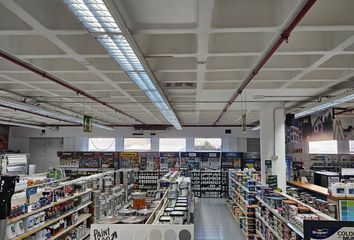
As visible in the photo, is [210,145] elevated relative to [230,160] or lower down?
elevated

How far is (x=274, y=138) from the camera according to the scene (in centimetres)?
918

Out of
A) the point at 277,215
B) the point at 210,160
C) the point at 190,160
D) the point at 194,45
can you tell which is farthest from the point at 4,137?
the point at 194,45

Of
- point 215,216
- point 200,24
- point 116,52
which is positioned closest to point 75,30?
point 116,52

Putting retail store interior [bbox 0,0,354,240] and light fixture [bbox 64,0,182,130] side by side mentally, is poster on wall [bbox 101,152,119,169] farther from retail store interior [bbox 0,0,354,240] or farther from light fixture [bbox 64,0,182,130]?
light fixture [bbox 64,0,182,130]

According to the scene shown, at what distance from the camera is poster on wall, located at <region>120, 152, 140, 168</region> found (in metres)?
19.1

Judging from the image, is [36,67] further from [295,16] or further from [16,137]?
[16,137]

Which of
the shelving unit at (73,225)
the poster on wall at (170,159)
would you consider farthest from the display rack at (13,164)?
the poster on wall at (170,159)

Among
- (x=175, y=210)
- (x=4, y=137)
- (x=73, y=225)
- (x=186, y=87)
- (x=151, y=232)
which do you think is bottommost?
(x=73, y=225)

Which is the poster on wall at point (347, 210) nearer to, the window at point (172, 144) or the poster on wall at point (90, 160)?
the window at point (172, 144)

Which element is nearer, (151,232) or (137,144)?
(151,232)

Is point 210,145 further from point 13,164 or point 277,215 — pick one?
point 277,215

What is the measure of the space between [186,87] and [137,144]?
13579mm

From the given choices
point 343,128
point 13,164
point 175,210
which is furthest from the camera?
point 13,164

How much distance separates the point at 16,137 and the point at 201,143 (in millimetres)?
11789
